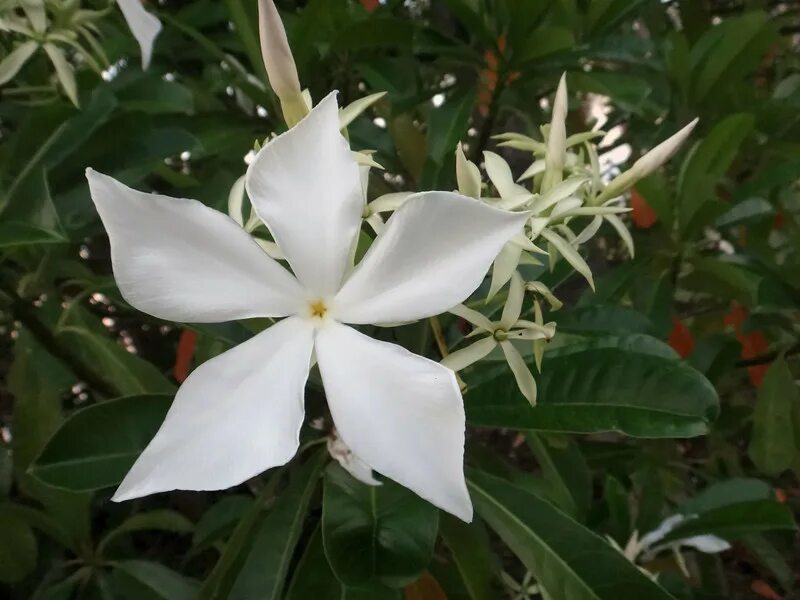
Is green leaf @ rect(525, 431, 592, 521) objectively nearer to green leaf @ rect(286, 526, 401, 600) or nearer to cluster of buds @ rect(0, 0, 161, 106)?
green leaf @ rect(286, 526, 401, 600)

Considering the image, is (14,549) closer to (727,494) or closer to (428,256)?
(428,256)

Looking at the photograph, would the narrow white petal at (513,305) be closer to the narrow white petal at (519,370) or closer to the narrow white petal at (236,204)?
the narrow white petal at (519,370)

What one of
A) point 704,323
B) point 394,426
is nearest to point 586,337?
point 394,426

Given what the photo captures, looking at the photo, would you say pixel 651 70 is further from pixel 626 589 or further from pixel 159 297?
pixel 159 297

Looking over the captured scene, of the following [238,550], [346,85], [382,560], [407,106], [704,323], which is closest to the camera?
[382,560]

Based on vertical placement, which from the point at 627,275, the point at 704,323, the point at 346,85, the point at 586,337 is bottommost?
the point at 704,323

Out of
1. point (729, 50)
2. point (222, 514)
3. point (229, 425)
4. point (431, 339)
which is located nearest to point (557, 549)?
point (431, 339)

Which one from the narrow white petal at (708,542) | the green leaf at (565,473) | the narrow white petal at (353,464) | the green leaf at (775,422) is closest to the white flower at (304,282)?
the narrow white petal at (353,464)
